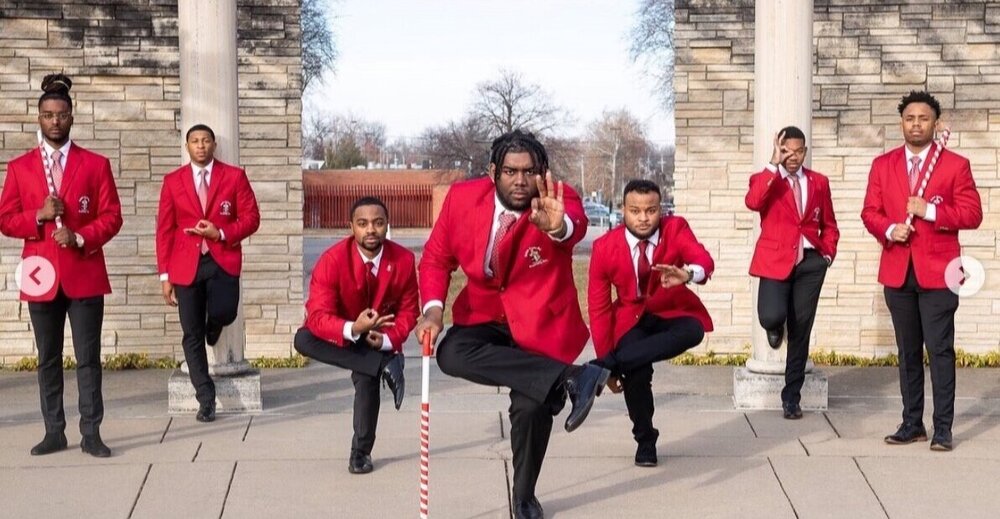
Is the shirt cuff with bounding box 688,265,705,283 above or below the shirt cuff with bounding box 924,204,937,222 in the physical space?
below

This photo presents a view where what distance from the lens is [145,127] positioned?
10867 millimetres

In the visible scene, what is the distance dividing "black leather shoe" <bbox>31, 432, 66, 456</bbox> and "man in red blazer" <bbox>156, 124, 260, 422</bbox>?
1003mm

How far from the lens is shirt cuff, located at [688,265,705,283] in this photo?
7.08 m

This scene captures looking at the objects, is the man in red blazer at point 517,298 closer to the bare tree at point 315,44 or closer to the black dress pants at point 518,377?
the black dress pants at point 518,377

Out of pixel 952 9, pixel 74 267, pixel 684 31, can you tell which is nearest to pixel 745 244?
pixel 684 31

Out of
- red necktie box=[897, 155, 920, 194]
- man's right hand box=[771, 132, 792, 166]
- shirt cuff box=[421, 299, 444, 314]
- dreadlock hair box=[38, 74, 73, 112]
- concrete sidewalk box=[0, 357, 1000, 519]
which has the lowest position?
concrete sidewalk box=[0, 357, 1000, 519]

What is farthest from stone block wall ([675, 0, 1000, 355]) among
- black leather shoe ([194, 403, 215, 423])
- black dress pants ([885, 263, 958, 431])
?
black leather shoe ([194, 403, 215, 423])

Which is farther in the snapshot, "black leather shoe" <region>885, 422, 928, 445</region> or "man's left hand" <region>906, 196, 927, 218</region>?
"black leather shoe" <region>885, 422, 928, 445</region>

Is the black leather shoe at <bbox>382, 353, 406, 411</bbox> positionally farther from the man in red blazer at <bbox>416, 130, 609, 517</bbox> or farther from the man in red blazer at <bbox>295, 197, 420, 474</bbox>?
the man in red blazer at <bbox>416, 130, 609, 517</bbox>

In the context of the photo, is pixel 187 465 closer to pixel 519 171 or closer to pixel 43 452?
pixel 43 452

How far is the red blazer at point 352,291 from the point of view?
23.8 ft

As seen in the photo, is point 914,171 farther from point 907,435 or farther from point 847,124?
point 847,124

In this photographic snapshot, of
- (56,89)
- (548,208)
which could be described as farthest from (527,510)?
(56,89)

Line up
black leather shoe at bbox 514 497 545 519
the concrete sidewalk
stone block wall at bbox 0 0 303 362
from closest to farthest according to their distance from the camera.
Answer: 1. black leather shoe at bbox 514 497 545 519
2. the concrete sidewalk
3. stone block wall at bbox 0 0 303 362
